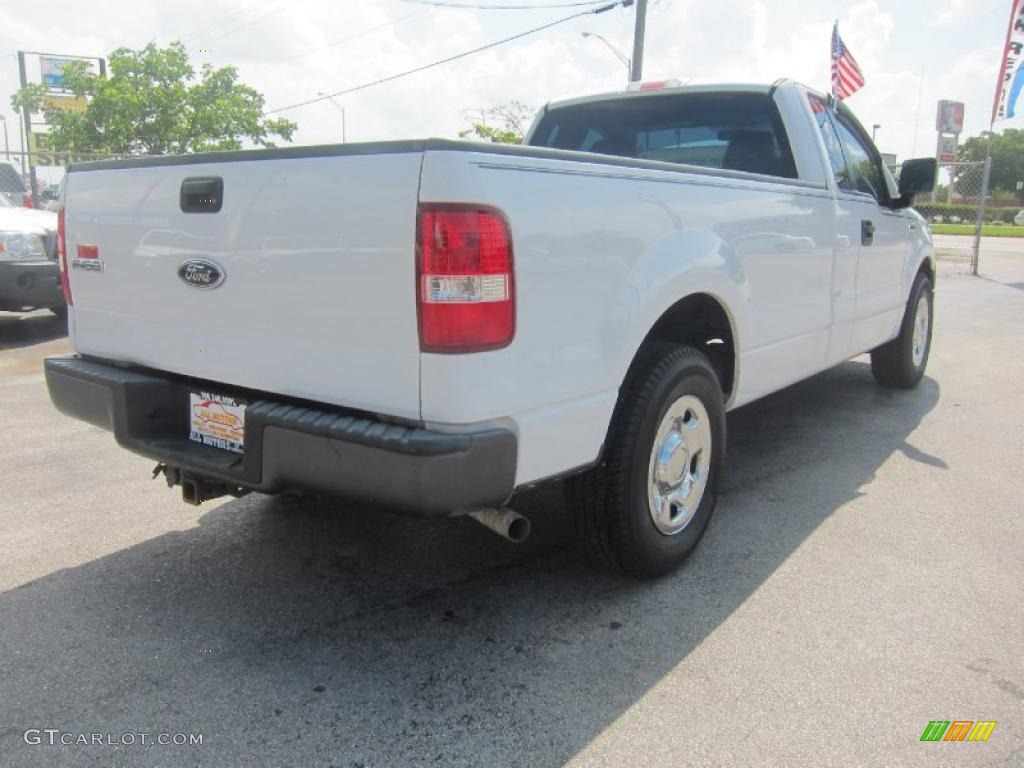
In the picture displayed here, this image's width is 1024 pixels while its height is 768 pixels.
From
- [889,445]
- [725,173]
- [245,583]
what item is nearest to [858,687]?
[725,173]

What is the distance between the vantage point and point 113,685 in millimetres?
2453

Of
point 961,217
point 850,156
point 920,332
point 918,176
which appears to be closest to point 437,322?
point 850,156

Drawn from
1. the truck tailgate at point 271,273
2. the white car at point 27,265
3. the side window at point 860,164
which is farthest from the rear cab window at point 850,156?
the white car at point 27,265

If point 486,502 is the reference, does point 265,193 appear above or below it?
above

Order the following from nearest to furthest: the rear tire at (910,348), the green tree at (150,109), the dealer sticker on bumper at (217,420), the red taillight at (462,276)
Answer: the red taillight at (462,276) < the dealer sticker on bumper at (217,420) < the rear tire at (910,348) < the green tree at (150,109)

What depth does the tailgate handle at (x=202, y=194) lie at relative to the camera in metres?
2.58

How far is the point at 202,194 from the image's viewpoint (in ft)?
8.59

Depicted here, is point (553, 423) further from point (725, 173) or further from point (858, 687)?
point (725, 173)

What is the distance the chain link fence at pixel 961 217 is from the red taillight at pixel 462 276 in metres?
15.2

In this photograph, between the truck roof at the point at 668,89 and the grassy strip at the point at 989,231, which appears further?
the grassy strip at the point at 989,231

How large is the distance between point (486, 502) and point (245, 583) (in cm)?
130

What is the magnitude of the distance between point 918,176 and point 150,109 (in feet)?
96.9

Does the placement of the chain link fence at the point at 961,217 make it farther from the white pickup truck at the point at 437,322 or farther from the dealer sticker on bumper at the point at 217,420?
the dealer sticker on bumper at the point at 217,420

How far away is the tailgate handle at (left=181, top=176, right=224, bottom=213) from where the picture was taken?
8.46 ft
